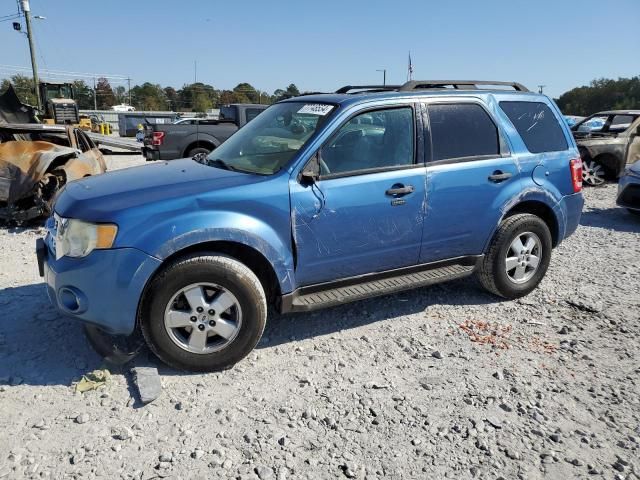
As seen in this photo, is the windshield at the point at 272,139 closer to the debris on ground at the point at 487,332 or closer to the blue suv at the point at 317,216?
the blue suv at the point at 317,216

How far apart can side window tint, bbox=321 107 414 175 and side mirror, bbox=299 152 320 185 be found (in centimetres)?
5

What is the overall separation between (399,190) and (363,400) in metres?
1.53

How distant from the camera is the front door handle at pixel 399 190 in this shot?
3.64 meters

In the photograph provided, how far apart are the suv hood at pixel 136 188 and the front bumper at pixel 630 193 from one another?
6994 mm

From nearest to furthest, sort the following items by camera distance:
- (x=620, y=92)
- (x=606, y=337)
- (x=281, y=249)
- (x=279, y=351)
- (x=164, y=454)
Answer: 1. (x=164, y=454)
2. (x=281, y=249)
3. (x=279, y=351)
4. (x=606, y=337)
5. (x=620, y=92)

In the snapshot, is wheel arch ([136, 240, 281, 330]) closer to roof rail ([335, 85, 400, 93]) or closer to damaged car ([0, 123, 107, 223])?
roof rail ([335, 85, 400, 93])

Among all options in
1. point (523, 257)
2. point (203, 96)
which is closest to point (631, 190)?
point (523, 257)

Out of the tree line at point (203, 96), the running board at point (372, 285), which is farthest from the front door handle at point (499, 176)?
the tree line at point (203, 96)

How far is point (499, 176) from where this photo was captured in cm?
412

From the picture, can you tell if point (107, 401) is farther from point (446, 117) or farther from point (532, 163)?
point (532, 163)

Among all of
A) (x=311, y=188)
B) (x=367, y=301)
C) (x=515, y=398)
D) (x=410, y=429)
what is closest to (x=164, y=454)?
(x=410, y=429)

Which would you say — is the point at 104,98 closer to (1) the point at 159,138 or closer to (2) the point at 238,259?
Result: (1) the point at 159,138

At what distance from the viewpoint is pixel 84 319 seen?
3.05 m

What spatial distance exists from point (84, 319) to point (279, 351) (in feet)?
4.38
